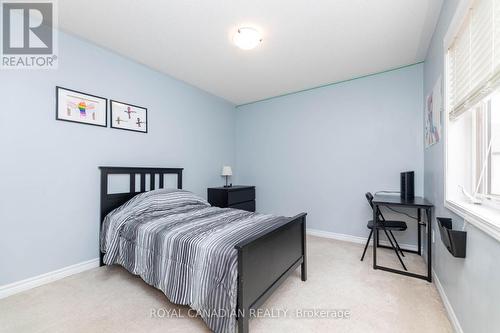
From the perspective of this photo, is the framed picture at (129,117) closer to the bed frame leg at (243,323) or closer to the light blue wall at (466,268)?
the bed frame leg at (243,323)

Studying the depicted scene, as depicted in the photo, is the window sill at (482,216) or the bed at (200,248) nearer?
the window sill at (482,216)

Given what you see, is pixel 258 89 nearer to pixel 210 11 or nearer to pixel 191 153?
pixel 191 153

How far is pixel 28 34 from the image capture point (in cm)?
210

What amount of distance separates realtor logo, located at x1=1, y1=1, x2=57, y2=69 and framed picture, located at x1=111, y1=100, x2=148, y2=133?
685mm

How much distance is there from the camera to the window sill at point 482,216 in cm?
100

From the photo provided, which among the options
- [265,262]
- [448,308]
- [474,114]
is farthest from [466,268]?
[265,262]

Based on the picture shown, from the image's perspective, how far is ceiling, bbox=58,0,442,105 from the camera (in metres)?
1.92

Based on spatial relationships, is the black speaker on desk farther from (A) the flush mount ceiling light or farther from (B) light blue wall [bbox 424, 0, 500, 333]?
(A) the flush mount ceiling light

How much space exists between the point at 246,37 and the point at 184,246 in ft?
6.71

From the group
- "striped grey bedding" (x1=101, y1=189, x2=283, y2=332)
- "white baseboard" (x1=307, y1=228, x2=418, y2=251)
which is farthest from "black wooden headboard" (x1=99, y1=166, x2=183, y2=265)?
"white baseboard" (x1=307, y1=228, x2=418, y2=251)

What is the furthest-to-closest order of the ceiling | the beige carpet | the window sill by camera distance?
the ceiling
the beige carpet
the window sill

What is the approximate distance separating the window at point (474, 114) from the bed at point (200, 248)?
1.25m

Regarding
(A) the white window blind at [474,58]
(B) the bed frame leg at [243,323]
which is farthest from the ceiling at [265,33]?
(B) the bed frame leg at [243,323]

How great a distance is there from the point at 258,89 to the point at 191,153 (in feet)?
5.29
